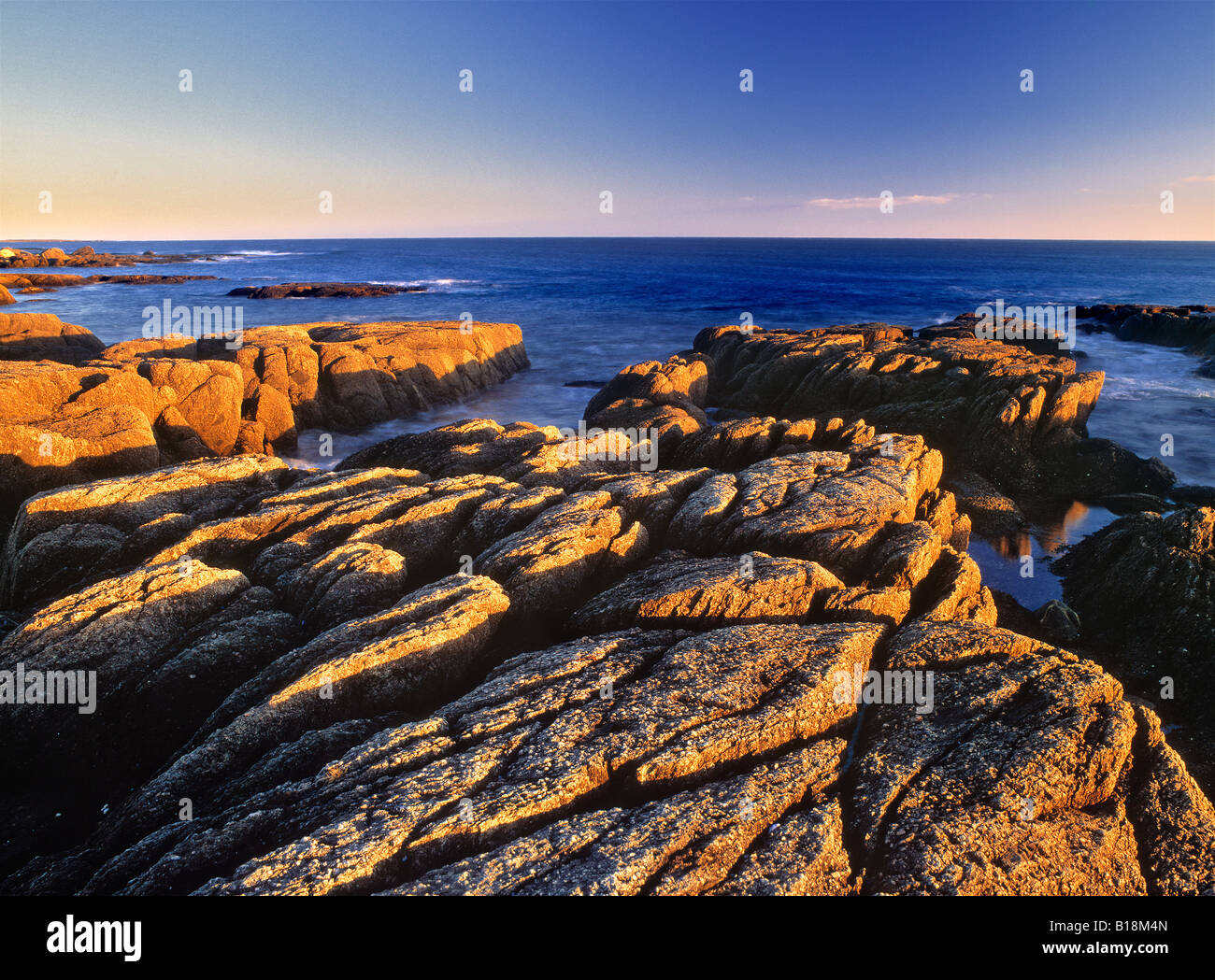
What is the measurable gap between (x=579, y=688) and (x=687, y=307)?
92036 millimetres

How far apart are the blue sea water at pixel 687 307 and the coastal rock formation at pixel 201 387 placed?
2.08m

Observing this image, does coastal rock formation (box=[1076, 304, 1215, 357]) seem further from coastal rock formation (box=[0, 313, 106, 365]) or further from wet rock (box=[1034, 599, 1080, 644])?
coastal rock formation (box=[0, 313, 106, 365])

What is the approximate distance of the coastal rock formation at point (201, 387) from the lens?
17.8 metres

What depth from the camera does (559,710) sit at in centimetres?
801

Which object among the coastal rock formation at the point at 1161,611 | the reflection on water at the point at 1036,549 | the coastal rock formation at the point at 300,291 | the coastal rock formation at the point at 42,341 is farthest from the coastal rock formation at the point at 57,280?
the coastal rock formation at the point at 1161,611

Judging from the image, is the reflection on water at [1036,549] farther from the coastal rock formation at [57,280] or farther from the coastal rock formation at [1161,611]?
the coastal rock formation at [57,280]

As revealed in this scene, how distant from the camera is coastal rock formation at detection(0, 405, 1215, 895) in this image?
6.20 metres

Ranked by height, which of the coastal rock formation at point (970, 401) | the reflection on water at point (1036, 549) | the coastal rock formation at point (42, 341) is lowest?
the reflection on water at point (1036, 549)

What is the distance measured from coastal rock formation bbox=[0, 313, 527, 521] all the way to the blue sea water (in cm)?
208

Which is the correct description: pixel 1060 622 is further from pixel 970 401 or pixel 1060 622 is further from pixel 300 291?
pixel 300 291

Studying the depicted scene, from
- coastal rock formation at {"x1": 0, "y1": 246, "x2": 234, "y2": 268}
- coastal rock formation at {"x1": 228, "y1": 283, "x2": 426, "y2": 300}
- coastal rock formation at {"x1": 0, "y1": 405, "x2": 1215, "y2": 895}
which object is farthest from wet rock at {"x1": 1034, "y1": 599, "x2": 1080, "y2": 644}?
coastal rock formation at {"x1": 0, "y1": 246, "x2": 234, "y2": 268}

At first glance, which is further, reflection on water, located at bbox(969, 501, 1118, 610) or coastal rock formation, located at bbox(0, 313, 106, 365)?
coastal rock formation, located at bbox(0, 313, 106, 365)

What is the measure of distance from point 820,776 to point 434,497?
34.8ft
